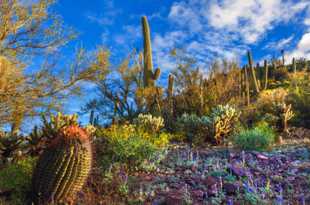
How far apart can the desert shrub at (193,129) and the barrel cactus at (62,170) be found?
4.85m

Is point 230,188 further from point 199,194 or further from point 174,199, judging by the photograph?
point 174,199

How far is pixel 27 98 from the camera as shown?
34.3 ft

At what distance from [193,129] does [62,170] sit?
5.72m

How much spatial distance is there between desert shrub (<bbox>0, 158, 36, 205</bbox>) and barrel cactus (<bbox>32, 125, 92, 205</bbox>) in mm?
275

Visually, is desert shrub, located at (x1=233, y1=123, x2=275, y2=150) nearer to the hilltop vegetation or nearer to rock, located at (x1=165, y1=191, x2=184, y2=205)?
the hilltop vegetation

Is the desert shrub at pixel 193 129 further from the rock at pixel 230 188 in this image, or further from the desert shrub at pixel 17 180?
the desert shrub at pixel 17 180

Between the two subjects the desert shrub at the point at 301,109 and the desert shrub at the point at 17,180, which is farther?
the desert shrub at the point at 301,109

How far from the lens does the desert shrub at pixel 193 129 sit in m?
8.65

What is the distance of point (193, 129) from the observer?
9125mm

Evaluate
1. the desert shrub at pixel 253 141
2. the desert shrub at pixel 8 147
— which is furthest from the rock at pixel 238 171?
the desert shrub at pixel 8 147

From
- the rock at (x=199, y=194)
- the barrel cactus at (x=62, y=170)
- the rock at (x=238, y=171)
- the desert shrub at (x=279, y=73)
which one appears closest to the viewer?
the barrel cactus at (x=62, y=170)

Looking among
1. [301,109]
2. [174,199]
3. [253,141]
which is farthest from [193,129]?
[301,109]

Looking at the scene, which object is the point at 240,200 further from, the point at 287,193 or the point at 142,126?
the point at 142,126

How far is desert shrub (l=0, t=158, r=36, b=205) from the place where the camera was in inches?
164
